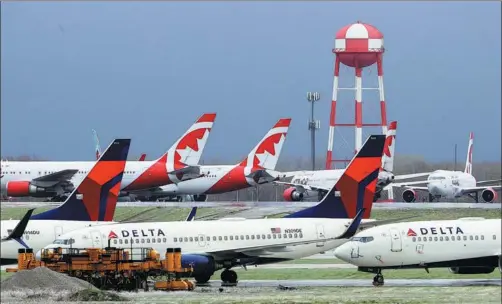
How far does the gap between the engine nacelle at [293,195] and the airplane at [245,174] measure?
8.28 meters

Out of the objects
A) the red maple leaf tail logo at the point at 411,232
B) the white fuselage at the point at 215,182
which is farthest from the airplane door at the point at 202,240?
the white fuselage at the point at 215,182

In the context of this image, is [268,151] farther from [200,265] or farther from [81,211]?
[200,265]

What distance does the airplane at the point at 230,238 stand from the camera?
56688 millimetres

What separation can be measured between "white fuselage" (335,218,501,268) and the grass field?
23058 mm

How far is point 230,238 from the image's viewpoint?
58188 millimetres

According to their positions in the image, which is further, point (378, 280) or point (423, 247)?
point (423, 247)

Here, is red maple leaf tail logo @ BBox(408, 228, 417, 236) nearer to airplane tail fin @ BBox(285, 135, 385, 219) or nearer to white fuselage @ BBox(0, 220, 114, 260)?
airplane tail fin @ BBox(285, 135, 385, 219)

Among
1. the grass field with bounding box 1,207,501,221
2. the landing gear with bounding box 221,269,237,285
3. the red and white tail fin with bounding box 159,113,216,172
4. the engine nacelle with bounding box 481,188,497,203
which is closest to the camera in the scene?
the landing gear with bounding box 221,269,237,285

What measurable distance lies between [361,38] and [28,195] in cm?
5280

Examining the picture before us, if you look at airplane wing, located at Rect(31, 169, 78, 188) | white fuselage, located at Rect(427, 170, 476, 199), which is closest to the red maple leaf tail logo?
airplane wing, located at Rect(31, 169, 78, 188)

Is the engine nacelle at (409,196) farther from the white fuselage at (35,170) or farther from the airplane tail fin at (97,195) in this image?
Answer: the airplane tail fin at (97,195)

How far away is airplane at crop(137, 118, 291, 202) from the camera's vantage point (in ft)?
361

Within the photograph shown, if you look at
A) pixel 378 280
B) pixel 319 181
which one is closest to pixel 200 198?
pixel 319 181

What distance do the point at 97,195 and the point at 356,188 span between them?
1088 cm
